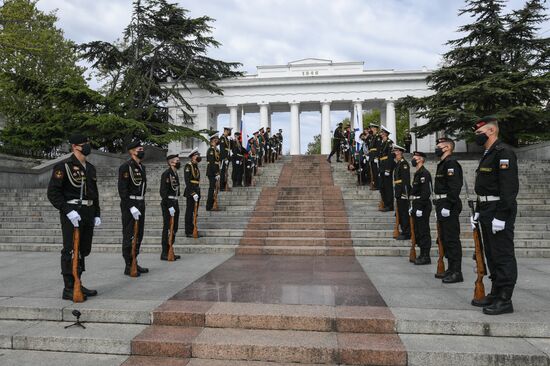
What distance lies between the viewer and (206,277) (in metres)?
6.38

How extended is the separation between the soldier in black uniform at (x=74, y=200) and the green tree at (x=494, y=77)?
22.5 m

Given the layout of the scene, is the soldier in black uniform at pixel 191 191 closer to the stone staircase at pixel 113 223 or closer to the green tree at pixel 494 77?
the stone staircase at pixel 113 223

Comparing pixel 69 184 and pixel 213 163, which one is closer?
pixel 69 184

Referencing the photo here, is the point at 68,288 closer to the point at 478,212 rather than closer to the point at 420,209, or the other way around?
the point at 478,212

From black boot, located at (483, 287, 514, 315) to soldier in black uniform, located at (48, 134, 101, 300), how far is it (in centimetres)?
479

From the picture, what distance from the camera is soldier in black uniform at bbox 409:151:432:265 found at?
7.30 m

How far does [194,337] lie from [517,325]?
10.7 feet

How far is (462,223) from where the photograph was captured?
407 inches

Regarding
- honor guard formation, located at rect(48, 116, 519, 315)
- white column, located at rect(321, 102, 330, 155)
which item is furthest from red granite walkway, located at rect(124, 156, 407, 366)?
white column, located at rect(321, 102, 330, 155)

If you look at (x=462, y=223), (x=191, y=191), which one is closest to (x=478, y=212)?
(x=462, y=223)

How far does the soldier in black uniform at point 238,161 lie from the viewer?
575 inches

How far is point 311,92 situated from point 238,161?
28.7 meters

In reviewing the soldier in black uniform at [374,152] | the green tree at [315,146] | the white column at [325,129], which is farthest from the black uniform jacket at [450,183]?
the green tree at [315,146]

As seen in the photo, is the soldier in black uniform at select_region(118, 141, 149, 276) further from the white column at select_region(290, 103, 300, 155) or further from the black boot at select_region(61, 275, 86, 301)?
the white column at select_region(290, 103, 300, 155)
